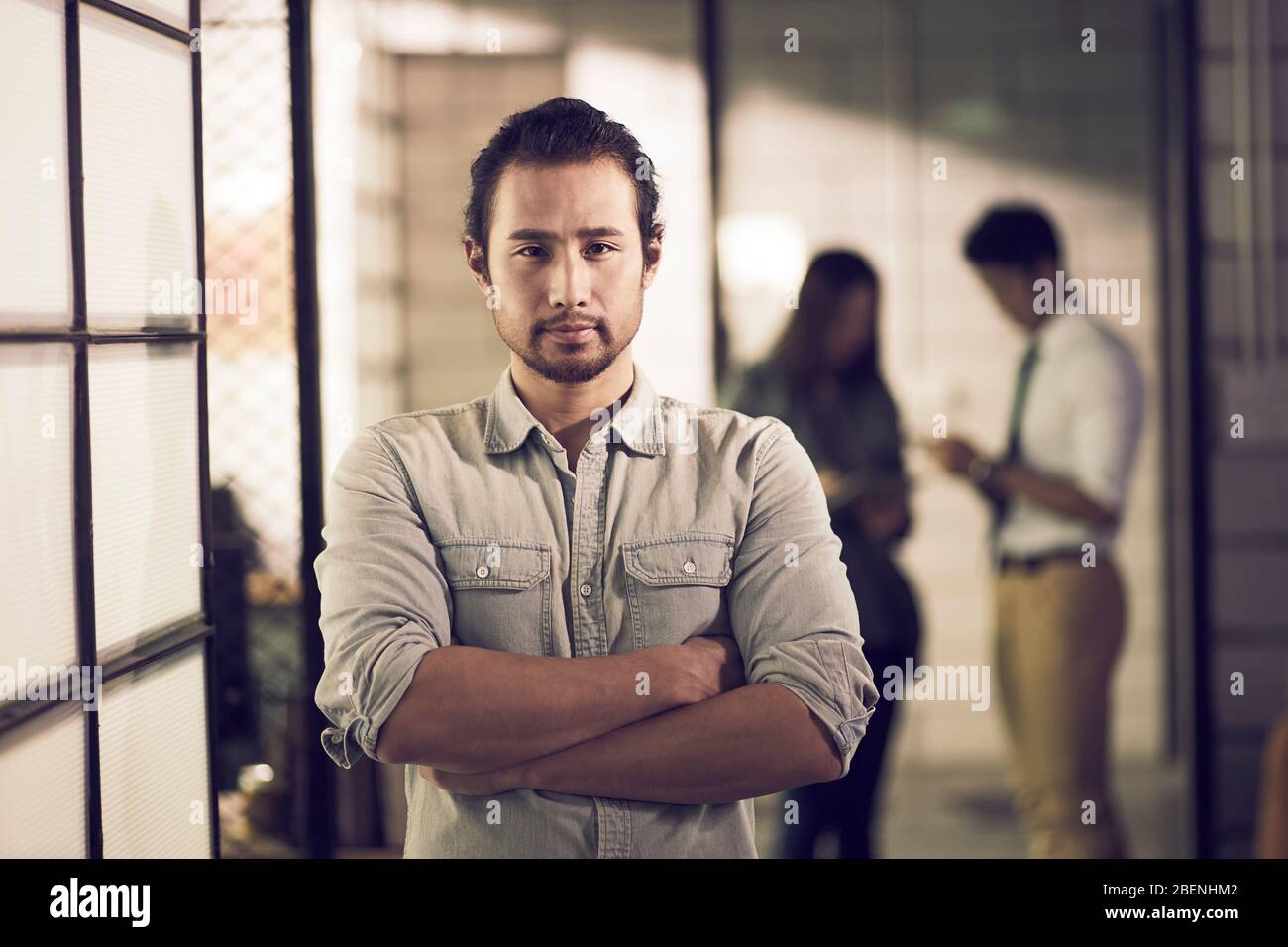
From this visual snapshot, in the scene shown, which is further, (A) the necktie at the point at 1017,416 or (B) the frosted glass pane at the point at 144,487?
(A) the necktie at the point at 1017,416

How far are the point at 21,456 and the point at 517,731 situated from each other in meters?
0.67

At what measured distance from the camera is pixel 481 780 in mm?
1344

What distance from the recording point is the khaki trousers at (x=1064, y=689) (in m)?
2.24

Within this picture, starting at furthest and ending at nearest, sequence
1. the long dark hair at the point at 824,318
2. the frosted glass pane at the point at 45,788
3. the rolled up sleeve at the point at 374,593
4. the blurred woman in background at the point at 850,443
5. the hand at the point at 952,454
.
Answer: the hand at the point at 952,454, the long dark hair at the point at 824,318, the blurred woman in background at the point at 850,443, the frosted glass pane at the point at 45,788, the rolled up sleeve at the point at 374,593

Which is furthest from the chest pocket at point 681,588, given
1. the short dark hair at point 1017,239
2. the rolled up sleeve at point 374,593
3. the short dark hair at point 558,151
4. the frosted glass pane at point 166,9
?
the short dark hair at point 1017,239

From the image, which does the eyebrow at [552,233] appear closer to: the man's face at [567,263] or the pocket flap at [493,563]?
the man's face at [567,263]

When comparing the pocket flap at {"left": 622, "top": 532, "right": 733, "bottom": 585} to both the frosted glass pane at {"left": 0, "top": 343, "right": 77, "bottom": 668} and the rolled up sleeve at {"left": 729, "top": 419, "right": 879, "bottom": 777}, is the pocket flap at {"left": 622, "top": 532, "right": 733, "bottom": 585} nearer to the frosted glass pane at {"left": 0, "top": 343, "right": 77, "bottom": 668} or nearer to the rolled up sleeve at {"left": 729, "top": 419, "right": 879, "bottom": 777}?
the rolled up sleeve at {"left": 729, "top": 419, "right": 879, "bottom": 777}

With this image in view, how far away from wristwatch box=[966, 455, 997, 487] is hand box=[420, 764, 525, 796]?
4.44 ft

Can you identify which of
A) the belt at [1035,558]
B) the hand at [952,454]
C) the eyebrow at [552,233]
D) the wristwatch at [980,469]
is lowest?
the belt at [1035,558]

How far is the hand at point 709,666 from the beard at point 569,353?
13.7 inches

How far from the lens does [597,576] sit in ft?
4.65

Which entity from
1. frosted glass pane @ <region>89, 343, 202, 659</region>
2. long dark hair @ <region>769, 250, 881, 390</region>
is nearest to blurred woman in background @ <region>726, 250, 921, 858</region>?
long dark hair @ <region>769, 250, 881, 390</region>
